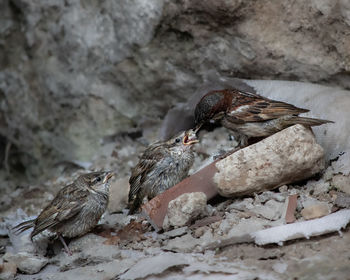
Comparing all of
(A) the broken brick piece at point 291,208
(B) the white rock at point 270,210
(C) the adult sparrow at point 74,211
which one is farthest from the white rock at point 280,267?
(C) the adult sparrow at point 74,211

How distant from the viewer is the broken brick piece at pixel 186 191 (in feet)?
18.4

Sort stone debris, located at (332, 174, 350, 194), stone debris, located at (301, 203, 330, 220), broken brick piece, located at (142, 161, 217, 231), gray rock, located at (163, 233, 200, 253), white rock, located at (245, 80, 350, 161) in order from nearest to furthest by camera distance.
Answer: stone debris, located at (301, 203, 330, 220) → gray rock, located at (163, 233, 200, 253) → stone debris, located at (332, 174, 350, 194) → broken brick piece, located at (142, 161, 217, 231) → white rock, located at (245, 80, 350, 161)

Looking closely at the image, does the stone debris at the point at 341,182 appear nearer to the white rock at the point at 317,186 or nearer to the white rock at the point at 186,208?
the white rock at the point at 317,186

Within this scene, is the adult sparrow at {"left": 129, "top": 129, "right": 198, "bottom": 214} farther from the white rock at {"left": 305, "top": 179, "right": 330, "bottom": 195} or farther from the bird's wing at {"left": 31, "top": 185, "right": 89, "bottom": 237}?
the white rock at {"left": 305, "top": 179, "right": 330, "bottom": 195}

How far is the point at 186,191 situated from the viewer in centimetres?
568

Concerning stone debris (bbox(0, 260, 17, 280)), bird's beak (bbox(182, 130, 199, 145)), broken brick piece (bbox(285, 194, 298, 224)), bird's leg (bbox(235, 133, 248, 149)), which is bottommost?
broken brick piece (bbox(285, 194, 298, 224))

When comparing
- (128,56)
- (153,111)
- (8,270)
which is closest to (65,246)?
(8,270)

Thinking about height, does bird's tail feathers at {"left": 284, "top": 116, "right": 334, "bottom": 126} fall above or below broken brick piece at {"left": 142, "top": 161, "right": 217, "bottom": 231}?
above

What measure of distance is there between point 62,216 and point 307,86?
9.96 feet

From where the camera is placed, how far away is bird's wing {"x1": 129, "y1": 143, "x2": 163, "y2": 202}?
641cm

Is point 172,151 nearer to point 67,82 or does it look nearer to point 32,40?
point 67,82

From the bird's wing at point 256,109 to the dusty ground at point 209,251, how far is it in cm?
73

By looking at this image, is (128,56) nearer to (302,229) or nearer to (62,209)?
(62,209)

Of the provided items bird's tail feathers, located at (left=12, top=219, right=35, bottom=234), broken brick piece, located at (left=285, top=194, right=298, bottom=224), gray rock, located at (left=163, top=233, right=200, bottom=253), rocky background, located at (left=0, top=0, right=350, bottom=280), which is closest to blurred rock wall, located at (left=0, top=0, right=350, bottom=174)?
rocky background, located at (left=0, top=0, right=350, bottom=280)
